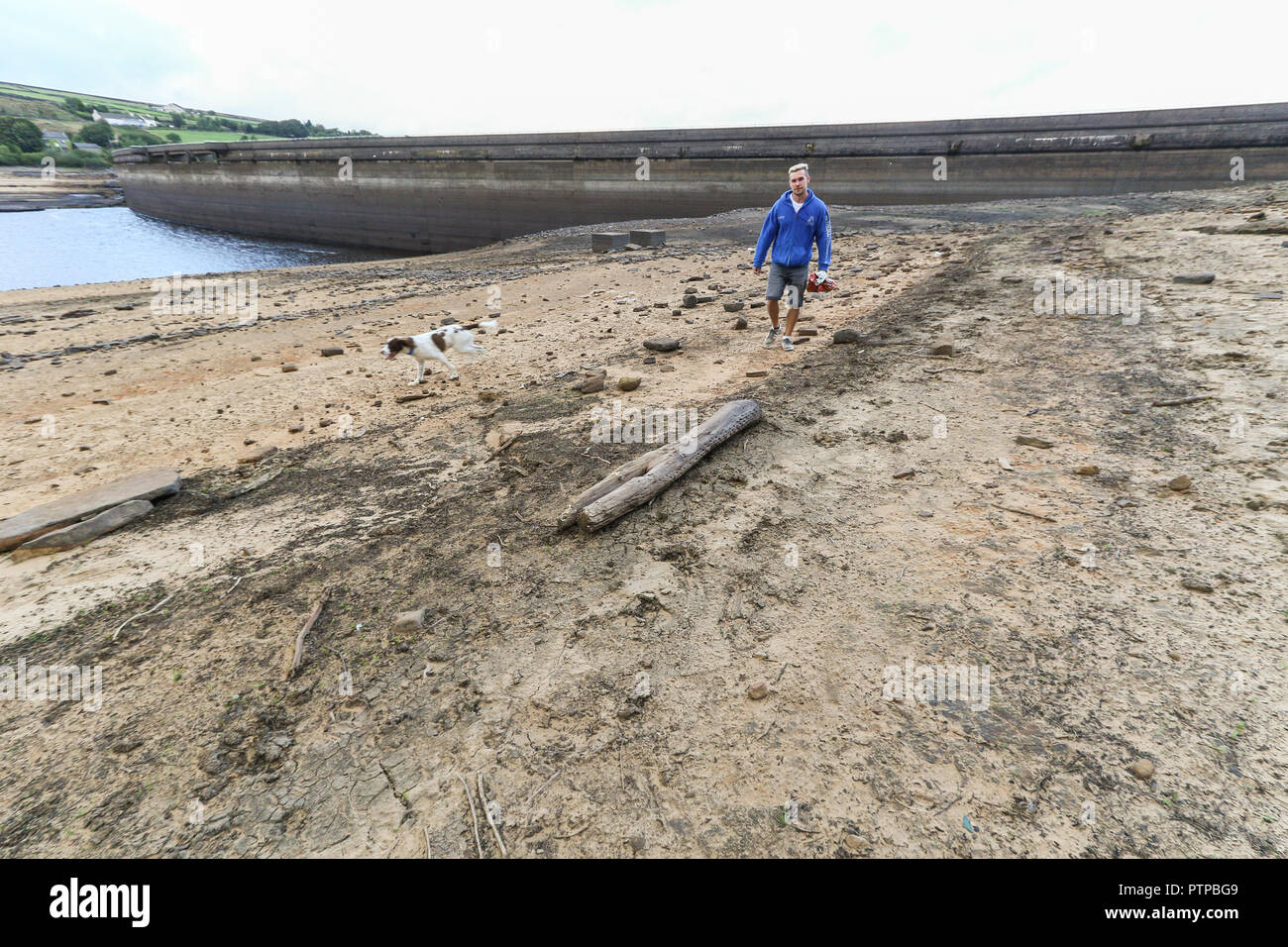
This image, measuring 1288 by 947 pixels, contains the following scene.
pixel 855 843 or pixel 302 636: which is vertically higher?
pixel 302 636

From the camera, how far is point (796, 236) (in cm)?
705

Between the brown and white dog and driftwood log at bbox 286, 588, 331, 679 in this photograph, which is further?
the brown and white dog

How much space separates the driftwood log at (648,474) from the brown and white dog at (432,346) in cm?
427

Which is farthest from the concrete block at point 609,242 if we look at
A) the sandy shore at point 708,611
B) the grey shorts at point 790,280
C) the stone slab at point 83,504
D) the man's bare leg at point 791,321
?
the stone slab at point 83,504

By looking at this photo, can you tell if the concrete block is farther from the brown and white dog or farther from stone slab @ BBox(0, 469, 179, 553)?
stone slab @ BBox(0, 469, 179, 553)

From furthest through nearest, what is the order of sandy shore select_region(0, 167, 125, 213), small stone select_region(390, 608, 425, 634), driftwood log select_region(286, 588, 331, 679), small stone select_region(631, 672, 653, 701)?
1. sandy shore select_region(0, 167, 125, 213)
2. small stone select_region(390, 608, 425, 634)
3. driftwood log select_region(286, 588, 331, 679)
4. small stone select_region(631, 672, 653, 701)

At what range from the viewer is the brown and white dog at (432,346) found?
295 inches

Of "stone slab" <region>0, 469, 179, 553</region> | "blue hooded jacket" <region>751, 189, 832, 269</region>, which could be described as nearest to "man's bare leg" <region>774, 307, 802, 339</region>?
"blue hooded jacket" <region>751, 189, 832, 269</region>

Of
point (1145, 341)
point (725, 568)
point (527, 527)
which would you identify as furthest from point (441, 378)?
point (1145, 341)

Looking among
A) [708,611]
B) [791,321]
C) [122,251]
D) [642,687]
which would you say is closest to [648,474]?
[708,611]

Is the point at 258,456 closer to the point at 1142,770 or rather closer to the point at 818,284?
the point at 818,284

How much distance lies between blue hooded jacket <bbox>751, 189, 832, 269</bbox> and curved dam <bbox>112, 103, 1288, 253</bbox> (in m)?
18.7

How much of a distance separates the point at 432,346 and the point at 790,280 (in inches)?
188

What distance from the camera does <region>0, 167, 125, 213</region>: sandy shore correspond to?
49.2 metres
